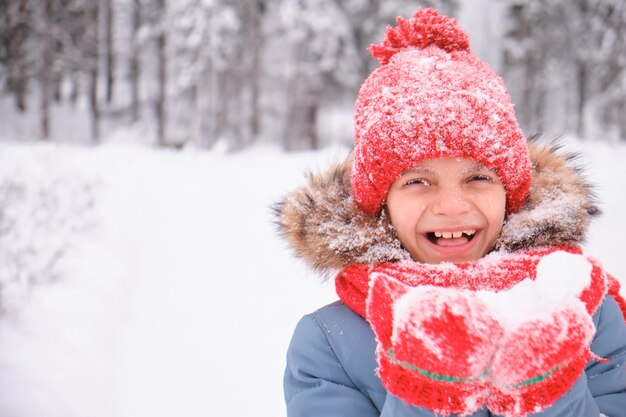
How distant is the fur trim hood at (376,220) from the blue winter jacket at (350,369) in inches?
10.0

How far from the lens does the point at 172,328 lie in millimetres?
4520

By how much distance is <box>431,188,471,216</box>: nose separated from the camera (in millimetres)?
1714

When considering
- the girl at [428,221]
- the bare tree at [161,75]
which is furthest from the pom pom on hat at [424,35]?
the bare tree at [161,75]

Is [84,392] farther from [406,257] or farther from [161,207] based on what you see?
[161,207]

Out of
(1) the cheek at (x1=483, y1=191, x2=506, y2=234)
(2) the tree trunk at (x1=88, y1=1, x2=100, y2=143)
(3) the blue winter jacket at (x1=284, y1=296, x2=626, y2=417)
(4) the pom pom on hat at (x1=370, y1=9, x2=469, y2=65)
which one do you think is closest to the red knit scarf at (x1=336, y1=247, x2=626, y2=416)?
(3) the blue winter jacket at (x1=284, y1=296, x2=626, y2=417)

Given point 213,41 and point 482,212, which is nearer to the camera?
point 482,212

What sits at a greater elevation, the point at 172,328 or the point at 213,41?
the point at 213,41

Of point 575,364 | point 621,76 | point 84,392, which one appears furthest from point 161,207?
point 621,76

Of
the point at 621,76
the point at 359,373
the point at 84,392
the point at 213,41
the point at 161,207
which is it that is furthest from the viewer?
the point at 213,41

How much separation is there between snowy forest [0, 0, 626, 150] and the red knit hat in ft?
64.6

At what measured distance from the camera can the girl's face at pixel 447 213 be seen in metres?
1.76

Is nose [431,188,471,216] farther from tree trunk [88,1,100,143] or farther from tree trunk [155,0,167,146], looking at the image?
tree trunk [88,1,100,143]

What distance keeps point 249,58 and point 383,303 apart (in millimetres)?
23495

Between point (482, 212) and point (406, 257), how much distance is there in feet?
1.08
